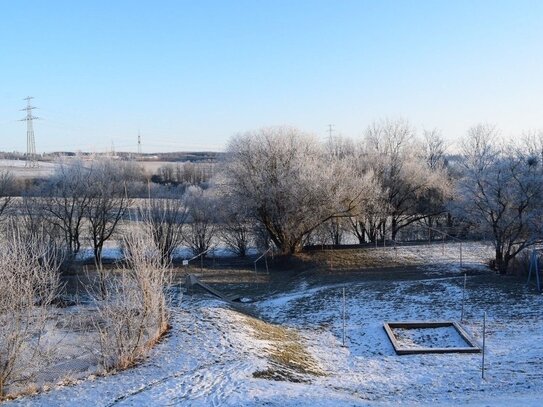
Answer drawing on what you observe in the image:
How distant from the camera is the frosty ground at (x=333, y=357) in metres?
11.9

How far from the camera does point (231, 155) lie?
119 ft

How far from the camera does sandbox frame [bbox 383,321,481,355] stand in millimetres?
15830

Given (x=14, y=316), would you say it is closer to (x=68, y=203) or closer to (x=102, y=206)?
(x=102, y=206)

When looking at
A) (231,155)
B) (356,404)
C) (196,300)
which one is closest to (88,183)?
(231,155)

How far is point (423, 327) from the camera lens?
60.7 ft

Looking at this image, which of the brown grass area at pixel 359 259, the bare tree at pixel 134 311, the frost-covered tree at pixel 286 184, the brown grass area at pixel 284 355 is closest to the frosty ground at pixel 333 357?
the brown grass area at pixel 284 355

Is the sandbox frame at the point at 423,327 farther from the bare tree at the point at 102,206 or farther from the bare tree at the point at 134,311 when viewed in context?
the bare tree at the point at 102,206

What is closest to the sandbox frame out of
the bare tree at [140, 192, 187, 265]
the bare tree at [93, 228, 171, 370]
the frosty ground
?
the frosty ground

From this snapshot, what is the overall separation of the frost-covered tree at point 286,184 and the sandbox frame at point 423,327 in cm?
1572

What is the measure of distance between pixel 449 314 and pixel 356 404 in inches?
381

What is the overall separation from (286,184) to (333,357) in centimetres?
1860

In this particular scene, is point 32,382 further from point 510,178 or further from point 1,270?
point 510,178

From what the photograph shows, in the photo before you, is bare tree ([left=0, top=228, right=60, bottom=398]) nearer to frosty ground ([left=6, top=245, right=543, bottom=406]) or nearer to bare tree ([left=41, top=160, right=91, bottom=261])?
frosty ground ([left=6, top=245, right=543, bottom=406])

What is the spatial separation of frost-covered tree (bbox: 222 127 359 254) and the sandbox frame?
51.6 feet
